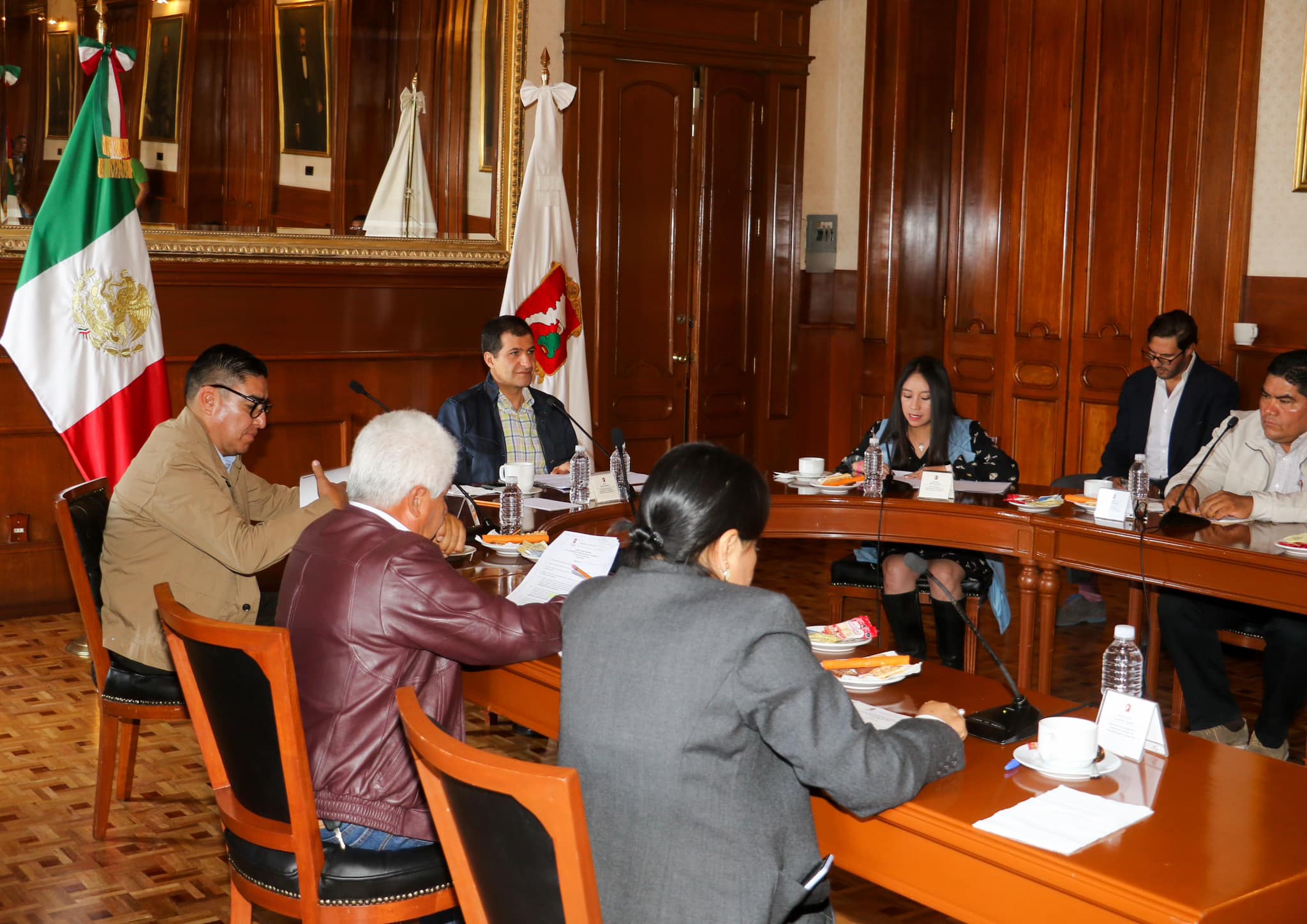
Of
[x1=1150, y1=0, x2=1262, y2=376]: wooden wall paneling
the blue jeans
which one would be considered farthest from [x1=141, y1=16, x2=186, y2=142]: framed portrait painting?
[x1=1150, y1=0, x2=1262, y2=376]: wooden wall paneling

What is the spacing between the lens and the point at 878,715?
2.03 metres

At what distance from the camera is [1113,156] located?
6.11 metres

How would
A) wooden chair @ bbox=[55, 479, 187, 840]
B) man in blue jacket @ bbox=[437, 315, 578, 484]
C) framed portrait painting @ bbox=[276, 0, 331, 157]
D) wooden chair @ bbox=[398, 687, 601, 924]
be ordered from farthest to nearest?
framed portrait painting @ bbox=[276, 0, 331, 157], man in blue jacket @ bbox=[437, 315, 578, 484], wooden chair @ bbox=[55, 479, 187, 840], wooden chair @ bbox=[398, 687, 601, 924]

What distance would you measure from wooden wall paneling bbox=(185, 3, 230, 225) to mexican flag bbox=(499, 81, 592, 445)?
1.28 metres

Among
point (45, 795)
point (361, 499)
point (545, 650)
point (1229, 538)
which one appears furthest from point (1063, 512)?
point (45, 795)

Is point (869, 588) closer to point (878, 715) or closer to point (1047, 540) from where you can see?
point (1047, 540)

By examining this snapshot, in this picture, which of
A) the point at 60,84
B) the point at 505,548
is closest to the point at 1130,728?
the point at 505,548

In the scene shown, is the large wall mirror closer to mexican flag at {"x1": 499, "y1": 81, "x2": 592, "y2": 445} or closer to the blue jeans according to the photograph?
mexican flag at {"x1": 499, "y1": 81, "x2": 592, "y2": 445}

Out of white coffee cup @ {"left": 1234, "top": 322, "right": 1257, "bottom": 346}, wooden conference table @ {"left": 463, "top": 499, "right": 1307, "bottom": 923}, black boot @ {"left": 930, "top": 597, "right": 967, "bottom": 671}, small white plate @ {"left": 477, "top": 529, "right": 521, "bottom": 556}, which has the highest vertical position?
white coffee cup @ {"left": 1234, "top": 322, "right": 1257, "bottom": 346}

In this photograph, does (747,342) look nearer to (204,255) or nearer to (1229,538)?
(204,255)

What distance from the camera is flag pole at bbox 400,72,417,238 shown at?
232 inches

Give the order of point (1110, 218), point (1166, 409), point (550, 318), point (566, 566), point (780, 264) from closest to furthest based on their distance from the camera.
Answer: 1. point (566, 566)
2. point (1166, 409)
3. point (550, 318)
4. point (1110, 218)
5. point (780, 264)

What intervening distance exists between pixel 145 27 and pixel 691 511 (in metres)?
4.48

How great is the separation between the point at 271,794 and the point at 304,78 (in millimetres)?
4266
